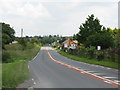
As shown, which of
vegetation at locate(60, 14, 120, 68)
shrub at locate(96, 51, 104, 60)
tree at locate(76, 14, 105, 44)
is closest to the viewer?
vegetation at locate(60, 14, 120, 68)

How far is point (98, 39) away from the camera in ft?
214

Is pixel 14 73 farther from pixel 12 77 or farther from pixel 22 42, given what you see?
pixel 22 42

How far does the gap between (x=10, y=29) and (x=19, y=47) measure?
1542 inches

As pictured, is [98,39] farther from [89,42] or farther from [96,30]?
[96,30]

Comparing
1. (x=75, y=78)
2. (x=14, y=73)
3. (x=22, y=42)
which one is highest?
(x=22, y=42)

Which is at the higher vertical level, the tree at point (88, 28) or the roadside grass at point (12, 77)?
the tree at point (88, 28)

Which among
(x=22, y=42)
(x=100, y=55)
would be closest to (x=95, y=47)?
(x=100, y=55)

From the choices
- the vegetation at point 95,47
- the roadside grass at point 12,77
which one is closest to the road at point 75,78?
the roadside grass at point 12,77

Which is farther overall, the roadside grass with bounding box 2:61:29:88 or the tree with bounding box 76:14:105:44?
the tree with bounding box 76:14:105:44

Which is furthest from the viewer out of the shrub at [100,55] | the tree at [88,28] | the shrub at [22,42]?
the tree at [88,28]

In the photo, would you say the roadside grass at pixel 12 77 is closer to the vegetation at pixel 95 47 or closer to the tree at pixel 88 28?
the vegetation at pixel 95 47

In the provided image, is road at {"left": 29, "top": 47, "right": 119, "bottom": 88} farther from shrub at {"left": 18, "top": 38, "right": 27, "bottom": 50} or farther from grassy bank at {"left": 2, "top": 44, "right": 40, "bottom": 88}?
shrub at {"left": 18, "top": 38, "right": 27, "bottom": 50}

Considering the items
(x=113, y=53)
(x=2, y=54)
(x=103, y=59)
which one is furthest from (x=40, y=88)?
(x=2, y=54)

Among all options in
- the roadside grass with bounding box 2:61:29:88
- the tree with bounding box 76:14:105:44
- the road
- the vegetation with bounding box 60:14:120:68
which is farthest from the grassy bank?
the tree with bounding box 76:14:105:44
